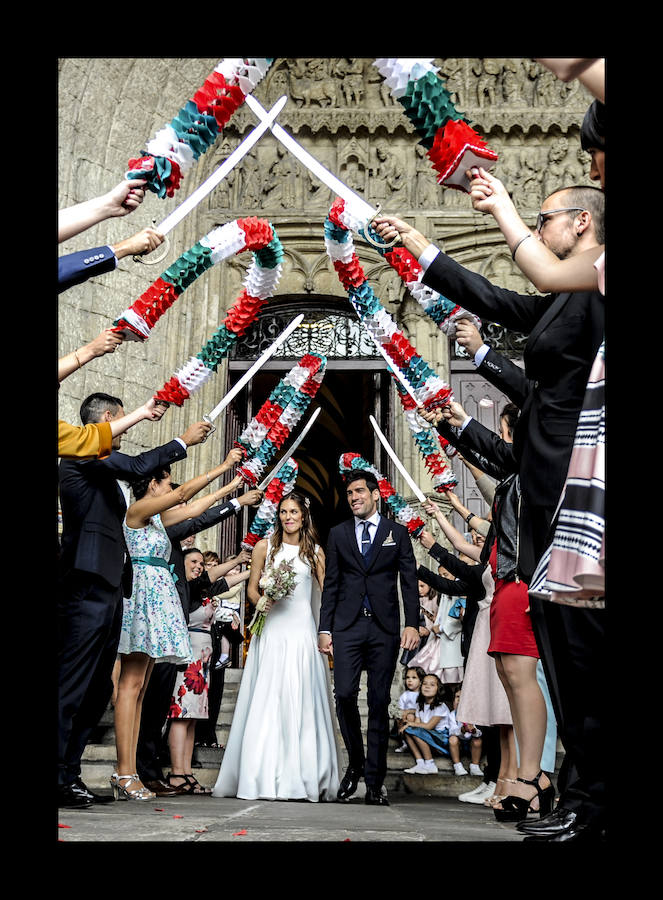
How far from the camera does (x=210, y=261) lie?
18.1 ft

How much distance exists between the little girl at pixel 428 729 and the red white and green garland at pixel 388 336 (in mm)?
2611

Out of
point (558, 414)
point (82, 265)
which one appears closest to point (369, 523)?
point (558, 414)

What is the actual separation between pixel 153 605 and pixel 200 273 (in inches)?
86.0

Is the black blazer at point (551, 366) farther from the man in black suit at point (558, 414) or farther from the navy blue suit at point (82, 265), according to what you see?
the navy blue suit at point (82, 265)

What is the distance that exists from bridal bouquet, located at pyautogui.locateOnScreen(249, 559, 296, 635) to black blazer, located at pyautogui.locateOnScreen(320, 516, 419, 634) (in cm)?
33

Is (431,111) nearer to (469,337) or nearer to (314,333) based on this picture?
(469,337)

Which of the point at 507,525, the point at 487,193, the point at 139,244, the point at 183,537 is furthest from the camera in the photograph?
the point at 183,537

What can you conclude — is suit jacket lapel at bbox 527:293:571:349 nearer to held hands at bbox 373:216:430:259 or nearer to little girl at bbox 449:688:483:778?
held hands at bbox 373:216:430:259

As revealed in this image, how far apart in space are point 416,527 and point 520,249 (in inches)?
187

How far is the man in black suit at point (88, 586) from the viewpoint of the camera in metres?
5.00

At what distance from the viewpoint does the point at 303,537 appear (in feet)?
24.5

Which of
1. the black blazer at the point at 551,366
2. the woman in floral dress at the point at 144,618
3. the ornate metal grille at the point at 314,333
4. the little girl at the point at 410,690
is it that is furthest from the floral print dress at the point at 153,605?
the ornate metal grille at the point at 314,333

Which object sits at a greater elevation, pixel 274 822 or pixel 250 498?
pixel 250 498
